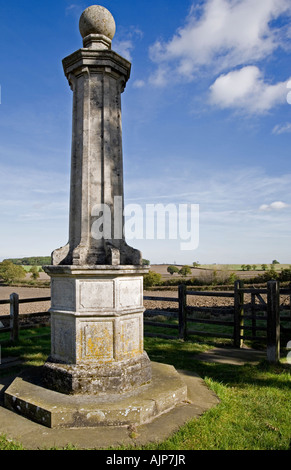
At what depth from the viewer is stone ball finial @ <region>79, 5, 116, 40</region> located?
4.68m

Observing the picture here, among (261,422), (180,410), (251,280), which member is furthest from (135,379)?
(251,280)

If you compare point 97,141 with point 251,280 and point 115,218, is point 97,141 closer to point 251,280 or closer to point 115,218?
point 115,218

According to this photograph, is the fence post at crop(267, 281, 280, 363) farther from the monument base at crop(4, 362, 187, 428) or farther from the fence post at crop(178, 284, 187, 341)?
the monument base at crop(4, 362, 187, 428)

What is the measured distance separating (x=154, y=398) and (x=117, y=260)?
69.8 inches

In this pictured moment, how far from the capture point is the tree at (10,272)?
1258 inches

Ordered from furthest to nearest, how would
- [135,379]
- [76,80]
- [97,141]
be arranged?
[76,80]
[97,141]
[135,379]

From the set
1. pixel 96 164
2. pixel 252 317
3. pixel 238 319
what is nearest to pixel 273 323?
pixel 252 317

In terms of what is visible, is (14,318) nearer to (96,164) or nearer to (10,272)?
(96,164)

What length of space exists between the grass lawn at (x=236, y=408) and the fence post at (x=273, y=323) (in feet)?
0.81

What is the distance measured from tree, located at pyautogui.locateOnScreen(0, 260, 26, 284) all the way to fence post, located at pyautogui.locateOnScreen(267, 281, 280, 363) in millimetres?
30625

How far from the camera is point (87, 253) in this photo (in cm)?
423

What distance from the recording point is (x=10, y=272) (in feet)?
106

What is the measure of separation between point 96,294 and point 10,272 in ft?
103
